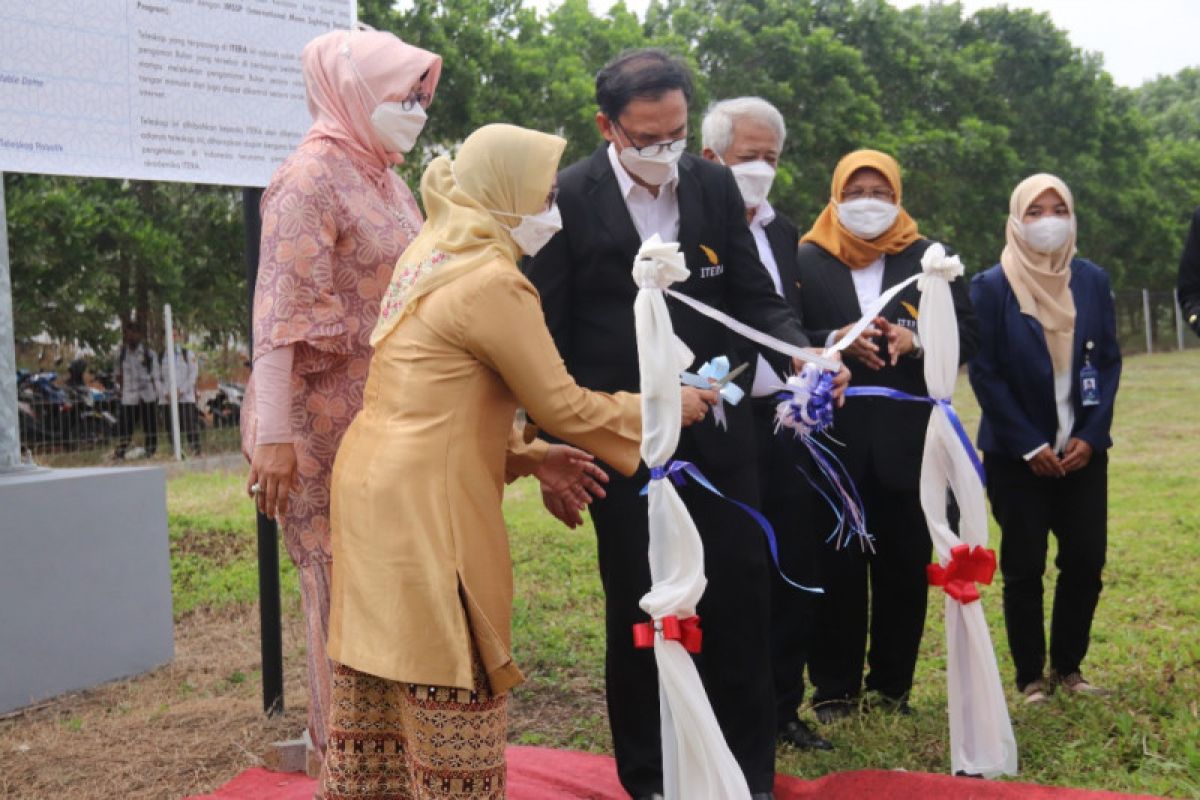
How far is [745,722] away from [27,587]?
310 cm

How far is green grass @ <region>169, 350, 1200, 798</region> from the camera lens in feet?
13.1

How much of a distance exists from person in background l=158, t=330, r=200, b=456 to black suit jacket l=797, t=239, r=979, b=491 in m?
11.8

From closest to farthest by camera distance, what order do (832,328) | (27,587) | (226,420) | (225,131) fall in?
1. (832,328)
2. (225,131)
3. (27,587)
4. (226,420)

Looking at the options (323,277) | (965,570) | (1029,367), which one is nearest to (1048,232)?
(1029,367)

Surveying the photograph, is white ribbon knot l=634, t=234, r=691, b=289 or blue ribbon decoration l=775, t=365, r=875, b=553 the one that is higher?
white ribbon knot l=634, t=234, r=691, b=289

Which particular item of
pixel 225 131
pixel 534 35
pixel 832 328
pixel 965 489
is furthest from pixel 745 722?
pixel 534 35

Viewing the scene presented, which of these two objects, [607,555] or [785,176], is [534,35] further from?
[607,555]

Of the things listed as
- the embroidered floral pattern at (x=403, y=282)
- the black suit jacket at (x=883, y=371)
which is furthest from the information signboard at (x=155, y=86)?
the black suit jacket at (x=883, y=371)

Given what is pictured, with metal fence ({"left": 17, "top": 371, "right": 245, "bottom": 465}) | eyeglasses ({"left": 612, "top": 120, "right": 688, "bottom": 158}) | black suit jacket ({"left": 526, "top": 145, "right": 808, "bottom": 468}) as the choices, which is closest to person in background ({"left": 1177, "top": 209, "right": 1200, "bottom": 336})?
black suit jacket ({"left": 526, "top": 145, "right": 808, "bottom": 468})

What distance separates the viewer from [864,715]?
438 centimetres

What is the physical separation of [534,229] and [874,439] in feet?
5.62

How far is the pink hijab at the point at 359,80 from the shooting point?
3.63m

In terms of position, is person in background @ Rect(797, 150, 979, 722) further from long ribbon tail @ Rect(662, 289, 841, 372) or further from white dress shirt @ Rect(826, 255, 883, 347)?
long ribbon tail @ Rect(662, 289, 841, 372)

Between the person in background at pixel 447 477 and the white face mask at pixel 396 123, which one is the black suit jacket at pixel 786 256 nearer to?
Result: the white face mask at pixel 396 123
